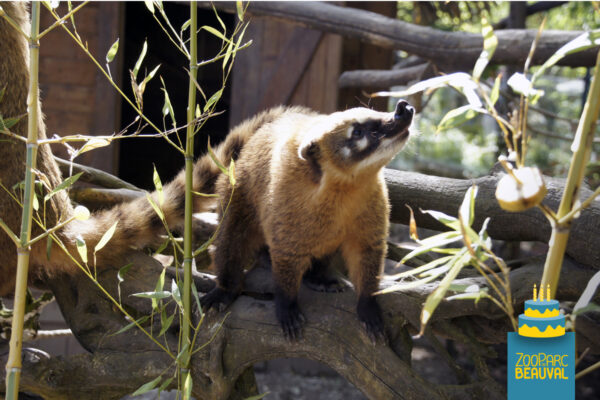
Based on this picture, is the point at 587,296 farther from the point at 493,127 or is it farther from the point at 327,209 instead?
the point at 493,127

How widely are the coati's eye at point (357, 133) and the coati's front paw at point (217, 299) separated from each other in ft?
2.80

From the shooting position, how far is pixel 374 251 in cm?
245

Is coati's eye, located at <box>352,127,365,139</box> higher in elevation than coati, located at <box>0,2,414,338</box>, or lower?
higher

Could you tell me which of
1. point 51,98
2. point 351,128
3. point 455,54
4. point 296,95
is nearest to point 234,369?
point 351,128

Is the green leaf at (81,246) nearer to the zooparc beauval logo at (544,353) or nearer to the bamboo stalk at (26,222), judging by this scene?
the bamboo stalk at (26,222)

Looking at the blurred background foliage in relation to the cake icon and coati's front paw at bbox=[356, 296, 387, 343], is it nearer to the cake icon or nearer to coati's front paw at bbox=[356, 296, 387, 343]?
coati's front paw at bbox=[356, 296, 387, 343]

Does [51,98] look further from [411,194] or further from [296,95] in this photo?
[411,194]

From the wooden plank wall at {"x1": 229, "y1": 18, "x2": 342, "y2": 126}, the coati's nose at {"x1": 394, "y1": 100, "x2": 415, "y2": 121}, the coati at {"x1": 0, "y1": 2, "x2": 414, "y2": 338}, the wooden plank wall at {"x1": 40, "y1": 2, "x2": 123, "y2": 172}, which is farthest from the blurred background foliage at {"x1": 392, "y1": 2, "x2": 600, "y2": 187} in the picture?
the coati's nose at {"x1": 394, "y1": 100, "x2": 415, "y2": 121}

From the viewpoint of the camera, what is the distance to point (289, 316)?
2436 millimetres

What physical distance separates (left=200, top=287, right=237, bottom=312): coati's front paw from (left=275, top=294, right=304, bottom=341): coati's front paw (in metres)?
0.24

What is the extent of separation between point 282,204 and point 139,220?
0.73m

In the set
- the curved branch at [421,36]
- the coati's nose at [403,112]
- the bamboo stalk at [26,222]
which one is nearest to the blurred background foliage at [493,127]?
the curved branch at [421,36]

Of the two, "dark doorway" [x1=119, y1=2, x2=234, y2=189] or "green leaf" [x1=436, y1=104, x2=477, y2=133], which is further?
"dark doorway" [x1=119, y1=2, x2=234, y2=189]

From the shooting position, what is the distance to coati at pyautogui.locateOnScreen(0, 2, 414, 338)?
7.77 ft
